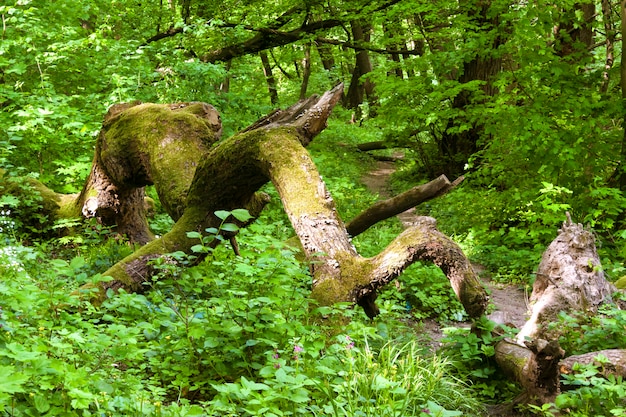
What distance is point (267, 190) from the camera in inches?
422

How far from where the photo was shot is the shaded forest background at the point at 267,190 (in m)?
2.91

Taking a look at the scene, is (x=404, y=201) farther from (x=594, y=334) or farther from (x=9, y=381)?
(x=9, y=381)

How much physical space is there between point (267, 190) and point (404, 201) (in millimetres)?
5374

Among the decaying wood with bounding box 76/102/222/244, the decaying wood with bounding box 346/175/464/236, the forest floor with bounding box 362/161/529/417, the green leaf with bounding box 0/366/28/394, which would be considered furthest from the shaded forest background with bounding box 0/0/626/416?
the decaying wood with bounding box 346/175/464/236

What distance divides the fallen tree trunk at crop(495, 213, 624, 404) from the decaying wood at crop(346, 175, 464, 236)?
4.09 feet

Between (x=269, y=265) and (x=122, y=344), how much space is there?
4.73 ft

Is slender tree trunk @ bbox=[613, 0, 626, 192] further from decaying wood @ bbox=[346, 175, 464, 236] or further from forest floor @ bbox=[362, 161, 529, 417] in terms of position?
decaying wood @ bbox=[346, 175, 464, 236]

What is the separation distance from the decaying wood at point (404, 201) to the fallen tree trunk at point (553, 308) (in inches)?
49.1

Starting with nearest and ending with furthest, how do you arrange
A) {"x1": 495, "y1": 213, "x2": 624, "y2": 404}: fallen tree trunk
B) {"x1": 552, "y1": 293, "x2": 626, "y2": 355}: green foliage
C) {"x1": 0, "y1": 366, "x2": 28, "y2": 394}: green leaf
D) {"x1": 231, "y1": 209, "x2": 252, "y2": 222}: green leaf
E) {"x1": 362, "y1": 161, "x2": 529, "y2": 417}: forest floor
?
1. {"x1": 0, "y1": 366, "x2": 28, "y2": 394}: green leaf
2. {"x1": 231, "y1": 209, "x2": 252, "y2": 222}: green leaf
3. {"x1": 495, "y1": 213, "x2": 624, "y2": 404}: fallen tree trunk
4. {"x1": 362, "y1": 161, "x2": 529, "y2": 417}: forest floor
5. {"x1": 552, "y1": 293, "x2": 626, "y2": 355}: green foliage

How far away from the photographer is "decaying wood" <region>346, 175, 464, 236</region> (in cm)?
511

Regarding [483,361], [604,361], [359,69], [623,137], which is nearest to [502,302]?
[483,361]

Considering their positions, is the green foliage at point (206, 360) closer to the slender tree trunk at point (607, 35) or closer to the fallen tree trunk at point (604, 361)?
the fallen tree trunk at point (604, 361)

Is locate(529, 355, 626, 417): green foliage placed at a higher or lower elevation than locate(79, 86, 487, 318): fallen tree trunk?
lower

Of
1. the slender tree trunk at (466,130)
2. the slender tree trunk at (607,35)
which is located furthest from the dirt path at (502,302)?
the slender tree trunk at (607,35)
